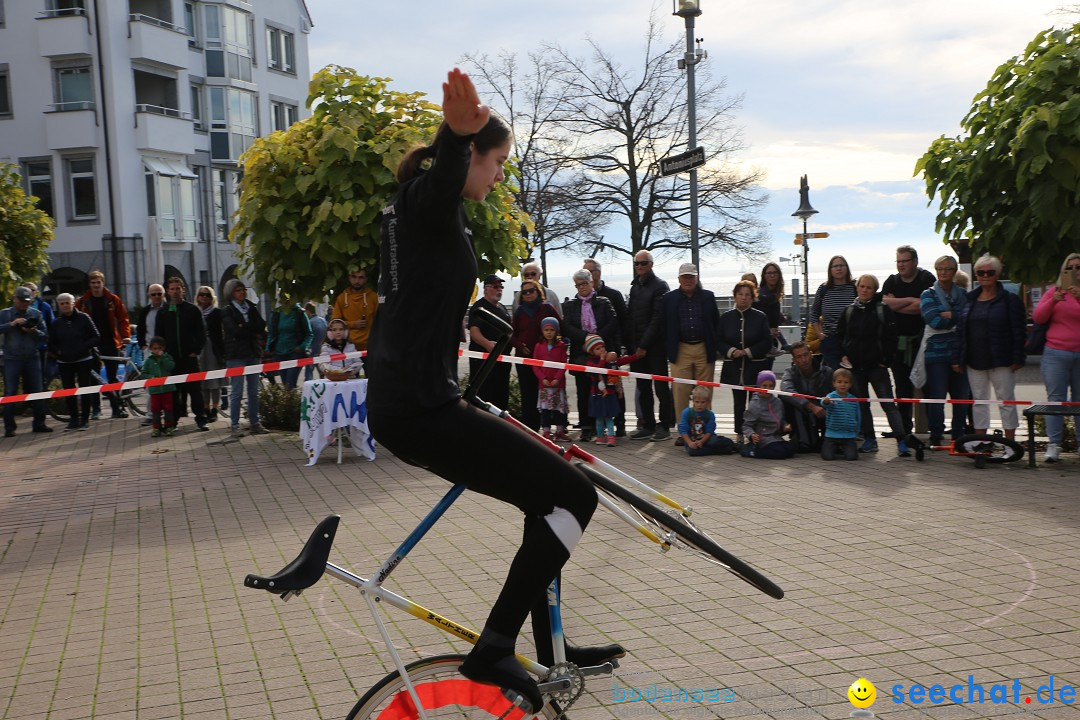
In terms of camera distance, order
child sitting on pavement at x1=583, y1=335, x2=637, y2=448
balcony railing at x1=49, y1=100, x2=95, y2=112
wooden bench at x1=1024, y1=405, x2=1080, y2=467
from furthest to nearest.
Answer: balcony railing at x1=49, y1=100, x2=95, y2=112 → child sitting on pavement at x1=583, y1=335, x2=637, y2=448 → wooden bench at x1=1024, y1=405, x2=1080, y2=467

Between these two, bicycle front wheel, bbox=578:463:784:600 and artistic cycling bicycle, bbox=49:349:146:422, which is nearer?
bicycle front wheel, bbox=578:463:784:600

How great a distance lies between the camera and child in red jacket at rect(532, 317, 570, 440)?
1266 cm

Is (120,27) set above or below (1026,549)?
above

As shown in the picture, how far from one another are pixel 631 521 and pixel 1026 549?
4361 millimetres

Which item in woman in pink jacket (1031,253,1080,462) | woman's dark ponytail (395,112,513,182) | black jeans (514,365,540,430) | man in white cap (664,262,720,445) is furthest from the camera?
black jeans (514,365,540,430)

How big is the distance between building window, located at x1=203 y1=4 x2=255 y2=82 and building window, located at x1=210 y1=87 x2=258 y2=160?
738 millimetres

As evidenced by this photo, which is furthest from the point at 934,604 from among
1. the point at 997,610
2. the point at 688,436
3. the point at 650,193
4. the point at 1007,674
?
the point at 650,193

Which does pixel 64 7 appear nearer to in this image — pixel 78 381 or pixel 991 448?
pixel 78 381

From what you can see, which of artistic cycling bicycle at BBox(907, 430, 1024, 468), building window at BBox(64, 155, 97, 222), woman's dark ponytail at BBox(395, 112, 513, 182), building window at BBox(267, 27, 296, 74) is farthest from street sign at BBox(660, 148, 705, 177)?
building window at BBox(267, 27, 296, 74)

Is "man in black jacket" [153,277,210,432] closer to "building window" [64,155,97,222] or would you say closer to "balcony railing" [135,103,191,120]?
"building window" [64,155,97,222]

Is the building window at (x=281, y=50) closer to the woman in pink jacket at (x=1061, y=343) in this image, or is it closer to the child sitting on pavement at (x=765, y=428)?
the child sitting on pavement at (x=765, y=428)

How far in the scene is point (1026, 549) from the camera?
6.77 m

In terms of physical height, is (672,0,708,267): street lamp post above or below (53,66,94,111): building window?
below

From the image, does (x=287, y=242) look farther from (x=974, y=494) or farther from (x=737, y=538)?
(x=974, y=494)
